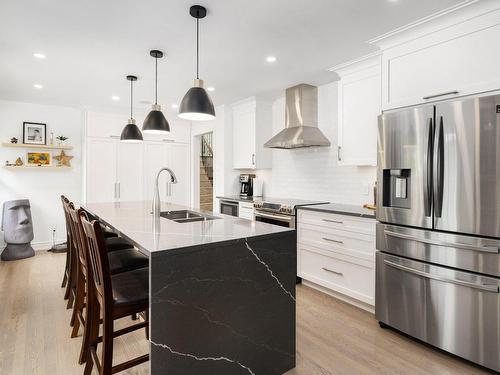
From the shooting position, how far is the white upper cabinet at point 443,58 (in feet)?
6.81

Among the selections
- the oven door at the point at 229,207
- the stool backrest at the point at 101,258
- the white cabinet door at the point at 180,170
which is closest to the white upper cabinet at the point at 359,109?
the oven door at the point at 229,207

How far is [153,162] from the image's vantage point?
5805 mm

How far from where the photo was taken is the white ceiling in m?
2.23

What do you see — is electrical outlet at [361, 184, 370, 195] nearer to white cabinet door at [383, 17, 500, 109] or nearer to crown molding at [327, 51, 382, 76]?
white cabinet door at [383, 17, 500, 109]

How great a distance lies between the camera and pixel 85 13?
2311 millimetres

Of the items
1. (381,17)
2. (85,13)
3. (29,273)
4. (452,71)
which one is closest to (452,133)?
(452,71)

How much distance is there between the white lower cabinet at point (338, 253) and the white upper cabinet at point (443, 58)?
1.19 m

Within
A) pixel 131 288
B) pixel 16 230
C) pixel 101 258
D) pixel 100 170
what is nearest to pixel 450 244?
pixel 131 288

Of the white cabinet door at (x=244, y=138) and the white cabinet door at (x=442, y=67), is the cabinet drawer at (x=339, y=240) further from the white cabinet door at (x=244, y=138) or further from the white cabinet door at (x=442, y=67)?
the white cabinet door at (x=244, y=138)

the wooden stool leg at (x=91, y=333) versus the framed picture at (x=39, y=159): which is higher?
the framed picture at (x=39, y=159)

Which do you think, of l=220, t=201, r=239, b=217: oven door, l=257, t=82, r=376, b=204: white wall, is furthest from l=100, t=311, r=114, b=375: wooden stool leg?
l=220, t=201, r=239, b=217: oven door

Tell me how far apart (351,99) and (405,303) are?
2.11 m

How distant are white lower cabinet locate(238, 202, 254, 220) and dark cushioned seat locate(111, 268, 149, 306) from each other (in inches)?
92.3

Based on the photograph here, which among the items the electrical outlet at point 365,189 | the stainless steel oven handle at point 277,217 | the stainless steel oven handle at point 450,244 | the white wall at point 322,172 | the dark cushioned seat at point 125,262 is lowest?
the dark cushioned seat at point 125,262
